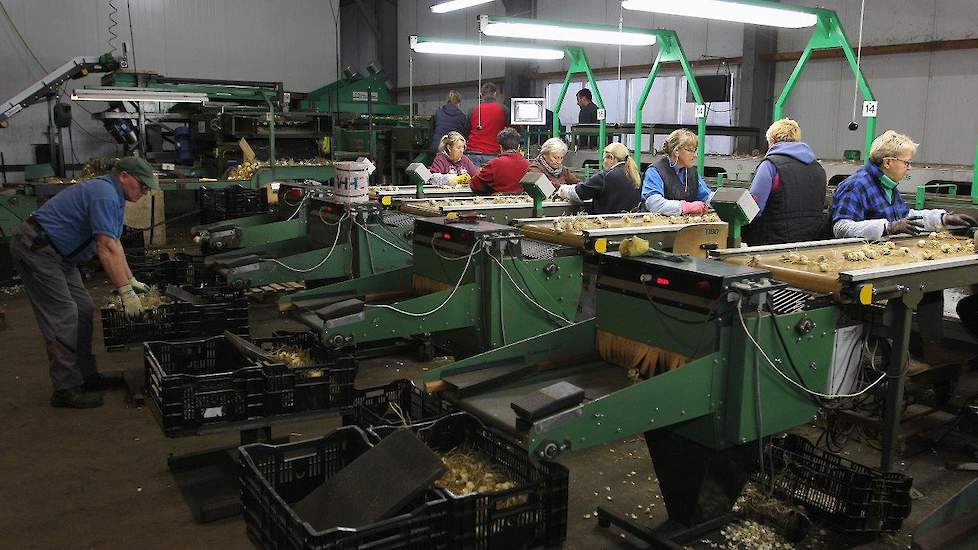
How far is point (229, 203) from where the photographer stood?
312 inches

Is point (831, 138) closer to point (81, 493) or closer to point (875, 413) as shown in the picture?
point (875, 413)

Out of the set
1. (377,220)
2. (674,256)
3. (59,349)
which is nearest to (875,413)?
(674,256)

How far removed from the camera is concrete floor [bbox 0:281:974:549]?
9.46 ft

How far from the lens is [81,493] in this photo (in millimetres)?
3217

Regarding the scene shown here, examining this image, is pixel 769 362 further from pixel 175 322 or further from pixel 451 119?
pixel 451 119

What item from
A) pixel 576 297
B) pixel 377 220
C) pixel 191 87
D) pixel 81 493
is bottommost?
pixel 81 493

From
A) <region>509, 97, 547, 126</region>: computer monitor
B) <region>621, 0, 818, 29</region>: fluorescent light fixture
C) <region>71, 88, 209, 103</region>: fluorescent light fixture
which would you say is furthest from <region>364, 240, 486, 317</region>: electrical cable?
<region>71, 88, 209, 103</region>: fluorescent light fixture

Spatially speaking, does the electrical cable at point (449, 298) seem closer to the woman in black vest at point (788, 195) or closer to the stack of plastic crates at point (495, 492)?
the stack of plastic crates at point (495, 492)

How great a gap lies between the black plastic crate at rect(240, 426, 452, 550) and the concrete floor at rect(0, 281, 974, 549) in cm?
60

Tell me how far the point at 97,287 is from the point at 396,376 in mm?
3997

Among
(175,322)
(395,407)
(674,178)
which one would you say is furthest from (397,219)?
(395,407)

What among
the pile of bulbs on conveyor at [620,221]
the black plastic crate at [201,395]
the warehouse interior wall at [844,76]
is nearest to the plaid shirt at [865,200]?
the pile of bulbs on conveyor at [620,221]

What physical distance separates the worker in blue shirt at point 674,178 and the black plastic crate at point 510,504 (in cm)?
274

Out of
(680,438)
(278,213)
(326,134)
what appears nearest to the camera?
(680,438)
